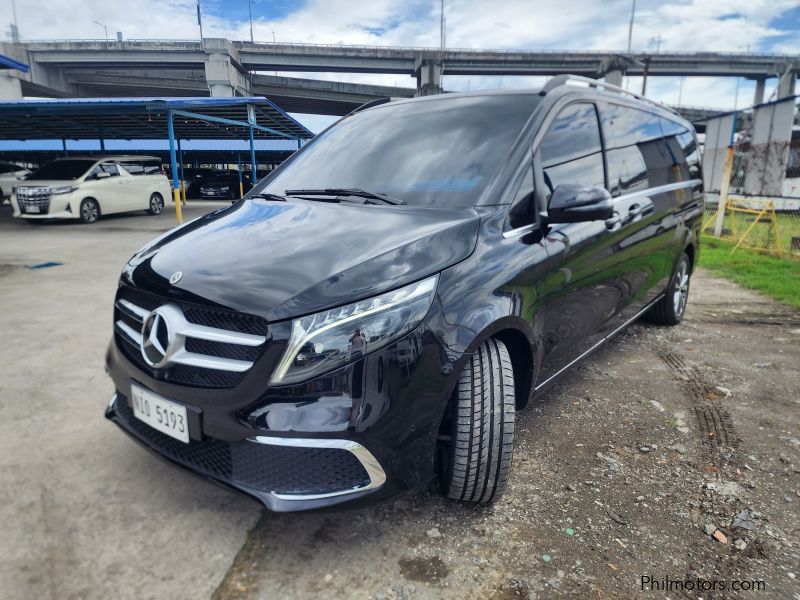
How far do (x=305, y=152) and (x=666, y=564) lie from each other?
105 inches

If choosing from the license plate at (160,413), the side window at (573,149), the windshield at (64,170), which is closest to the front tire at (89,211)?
the windshield at (64,170)

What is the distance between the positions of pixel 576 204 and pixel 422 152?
768 millimetres

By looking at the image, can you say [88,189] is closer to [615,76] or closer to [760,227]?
[760,227]

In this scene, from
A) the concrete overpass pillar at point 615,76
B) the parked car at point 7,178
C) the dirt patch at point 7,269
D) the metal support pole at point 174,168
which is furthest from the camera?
the concrete overpass pillar at point 615,76

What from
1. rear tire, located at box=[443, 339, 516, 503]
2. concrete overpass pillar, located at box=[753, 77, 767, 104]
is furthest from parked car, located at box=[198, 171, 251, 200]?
concrete overpass pillar, located at box=[753, 77, 767, 104]

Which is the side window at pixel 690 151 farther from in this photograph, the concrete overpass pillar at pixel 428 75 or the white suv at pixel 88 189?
the concrete overpass pillar at pixel 428 75

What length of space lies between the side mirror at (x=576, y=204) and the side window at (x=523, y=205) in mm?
83

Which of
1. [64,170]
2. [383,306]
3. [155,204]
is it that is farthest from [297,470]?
[155,204]

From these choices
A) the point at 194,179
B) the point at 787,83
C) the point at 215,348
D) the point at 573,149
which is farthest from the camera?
the point at 787,83

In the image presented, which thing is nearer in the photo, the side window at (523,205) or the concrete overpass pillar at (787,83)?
the side window at (523,205)

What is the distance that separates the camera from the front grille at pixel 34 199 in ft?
39.6

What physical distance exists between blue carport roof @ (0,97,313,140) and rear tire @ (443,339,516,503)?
12.8 meters

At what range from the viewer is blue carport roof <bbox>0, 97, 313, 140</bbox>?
13.1 metres

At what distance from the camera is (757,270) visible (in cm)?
741
